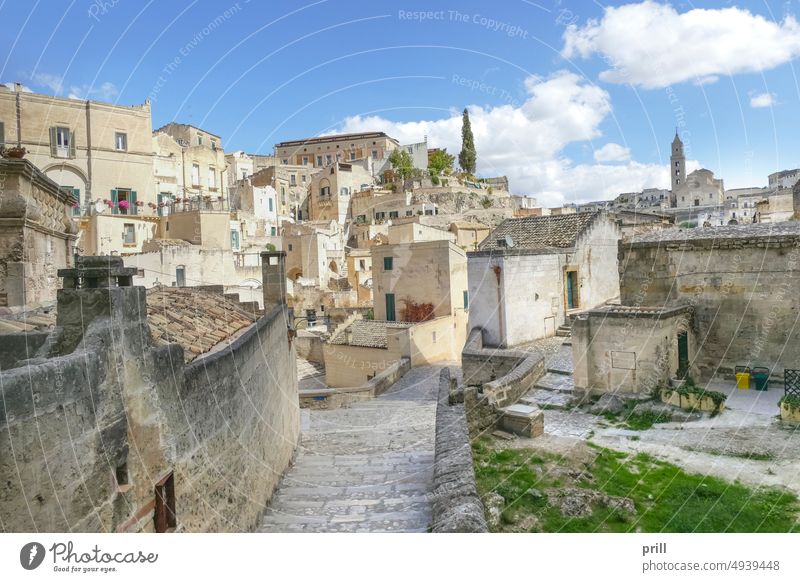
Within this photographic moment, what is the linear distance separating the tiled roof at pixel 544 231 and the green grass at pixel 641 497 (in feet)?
35.1

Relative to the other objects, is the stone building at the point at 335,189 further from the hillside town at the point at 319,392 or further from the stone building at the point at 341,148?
the hillside town at the point at 319,392

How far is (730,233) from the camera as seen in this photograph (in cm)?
1094

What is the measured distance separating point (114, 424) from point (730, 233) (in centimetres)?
1194

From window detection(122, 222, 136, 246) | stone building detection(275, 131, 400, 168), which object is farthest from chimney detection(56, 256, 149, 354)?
stone building detection(275, 131, 400, 168)

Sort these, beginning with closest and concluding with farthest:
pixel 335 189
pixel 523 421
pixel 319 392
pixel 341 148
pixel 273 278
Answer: pixel 523 421 → pixel 273 278 → pixel 319 392 → pixel 335 189 → pixel 341 148

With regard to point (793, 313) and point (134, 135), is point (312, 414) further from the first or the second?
point (793, 313)

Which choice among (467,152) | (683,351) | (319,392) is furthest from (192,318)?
(467,152)

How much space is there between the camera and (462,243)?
1593 inches

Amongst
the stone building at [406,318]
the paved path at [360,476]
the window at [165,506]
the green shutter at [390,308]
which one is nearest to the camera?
the window at [165,506]

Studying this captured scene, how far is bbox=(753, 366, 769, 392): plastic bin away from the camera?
984 cm

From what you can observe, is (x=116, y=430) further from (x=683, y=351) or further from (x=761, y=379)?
(x=761, y=379)

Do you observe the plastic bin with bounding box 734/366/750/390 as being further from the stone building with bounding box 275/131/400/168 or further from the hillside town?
the stone building with bounding box 275/131/400/168

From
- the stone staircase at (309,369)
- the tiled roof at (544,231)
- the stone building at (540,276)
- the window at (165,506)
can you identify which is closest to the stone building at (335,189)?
the stone staircase at (309,369)

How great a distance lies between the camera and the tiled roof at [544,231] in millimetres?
17859
